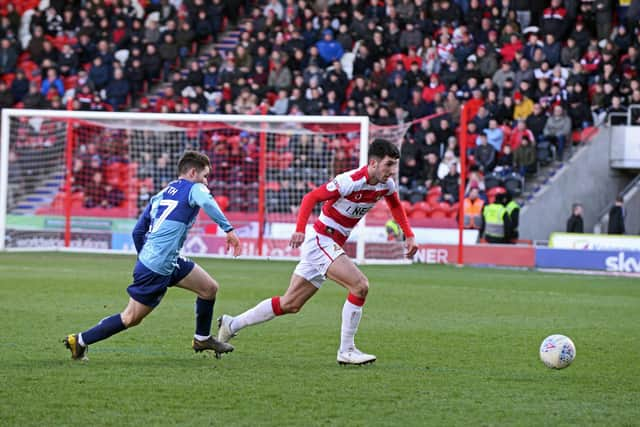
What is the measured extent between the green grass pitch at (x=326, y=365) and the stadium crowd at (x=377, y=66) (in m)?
10.2

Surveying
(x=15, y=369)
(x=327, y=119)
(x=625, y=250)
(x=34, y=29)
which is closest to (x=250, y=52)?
(x=34, y=29)

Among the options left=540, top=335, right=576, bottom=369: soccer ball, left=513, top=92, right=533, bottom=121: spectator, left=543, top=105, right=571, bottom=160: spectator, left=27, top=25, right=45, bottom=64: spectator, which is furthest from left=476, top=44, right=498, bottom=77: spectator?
left=540, top=335, right=576, bottom=369: soccer ball

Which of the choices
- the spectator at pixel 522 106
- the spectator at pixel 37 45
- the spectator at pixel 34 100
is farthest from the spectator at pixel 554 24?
the spectator at pixel 37 45

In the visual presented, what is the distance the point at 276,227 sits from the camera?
80.1 feet

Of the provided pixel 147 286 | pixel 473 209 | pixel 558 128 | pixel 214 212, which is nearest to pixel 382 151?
pixel 214 212

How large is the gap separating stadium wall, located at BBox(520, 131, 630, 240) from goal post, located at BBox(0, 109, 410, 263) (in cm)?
422

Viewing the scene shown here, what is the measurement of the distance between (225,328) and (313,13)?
23127 mm

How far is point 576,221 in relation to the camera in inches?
979

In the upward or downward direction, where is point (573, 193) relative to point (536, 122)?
downward

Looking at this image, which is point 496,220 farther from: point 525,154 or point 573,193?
point 573,193

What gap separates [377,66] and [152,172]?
6.72 meters

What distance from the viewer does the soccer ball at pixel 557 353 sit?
8.65 metres

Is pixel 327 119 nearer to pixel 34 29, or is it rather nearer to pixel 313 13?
pixel 313 13

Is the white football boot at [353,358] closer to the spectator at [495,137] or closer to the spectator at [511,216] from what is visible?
the spectator at [511,216]
